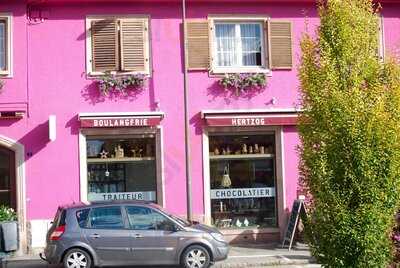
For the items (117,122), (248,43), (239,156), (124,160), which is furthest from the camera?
(248,43)

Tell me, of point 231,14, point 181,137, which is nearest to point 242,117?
point 181,137

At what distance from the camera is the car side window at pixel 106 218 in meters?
13.6

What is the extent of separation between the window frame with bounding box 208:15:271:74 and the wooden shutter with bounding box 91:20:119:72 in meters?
2.51

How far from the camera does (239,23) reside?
17938 mm

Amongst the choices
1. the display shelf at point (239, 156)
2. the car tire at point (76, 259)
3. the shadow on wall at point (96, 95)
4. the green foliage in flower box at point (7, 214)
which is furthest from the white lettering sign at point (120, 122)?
the car tire at point (76, 259)

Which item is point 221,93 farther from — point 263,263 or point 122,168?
point 263,263

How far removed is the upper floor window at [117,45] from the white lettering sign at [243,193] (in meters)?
3.71

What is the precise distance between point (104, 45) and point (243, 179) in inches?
200

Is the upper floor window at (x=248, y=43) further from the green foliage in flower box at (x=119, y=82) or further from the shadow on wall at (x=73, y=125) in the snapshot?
the shadow on wall at (x=73, y=125)

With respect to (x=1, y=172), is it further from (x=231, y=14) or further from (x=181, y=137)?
(x=231, y=14)

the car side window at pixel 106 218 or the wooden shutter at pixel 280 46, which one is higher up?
the wooden shutter at pixel 280 46

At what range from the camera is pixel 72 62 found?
17078mm

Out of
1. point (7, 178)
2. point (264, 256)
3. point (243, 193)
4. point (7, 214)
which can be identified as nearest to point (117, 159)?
point (7, 178)

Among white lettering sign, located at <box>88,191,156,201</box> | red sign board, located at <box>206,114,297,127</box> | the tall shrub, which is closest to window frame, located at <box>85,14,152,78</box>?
red sign board, located at <box>206,114,297,127</box>
